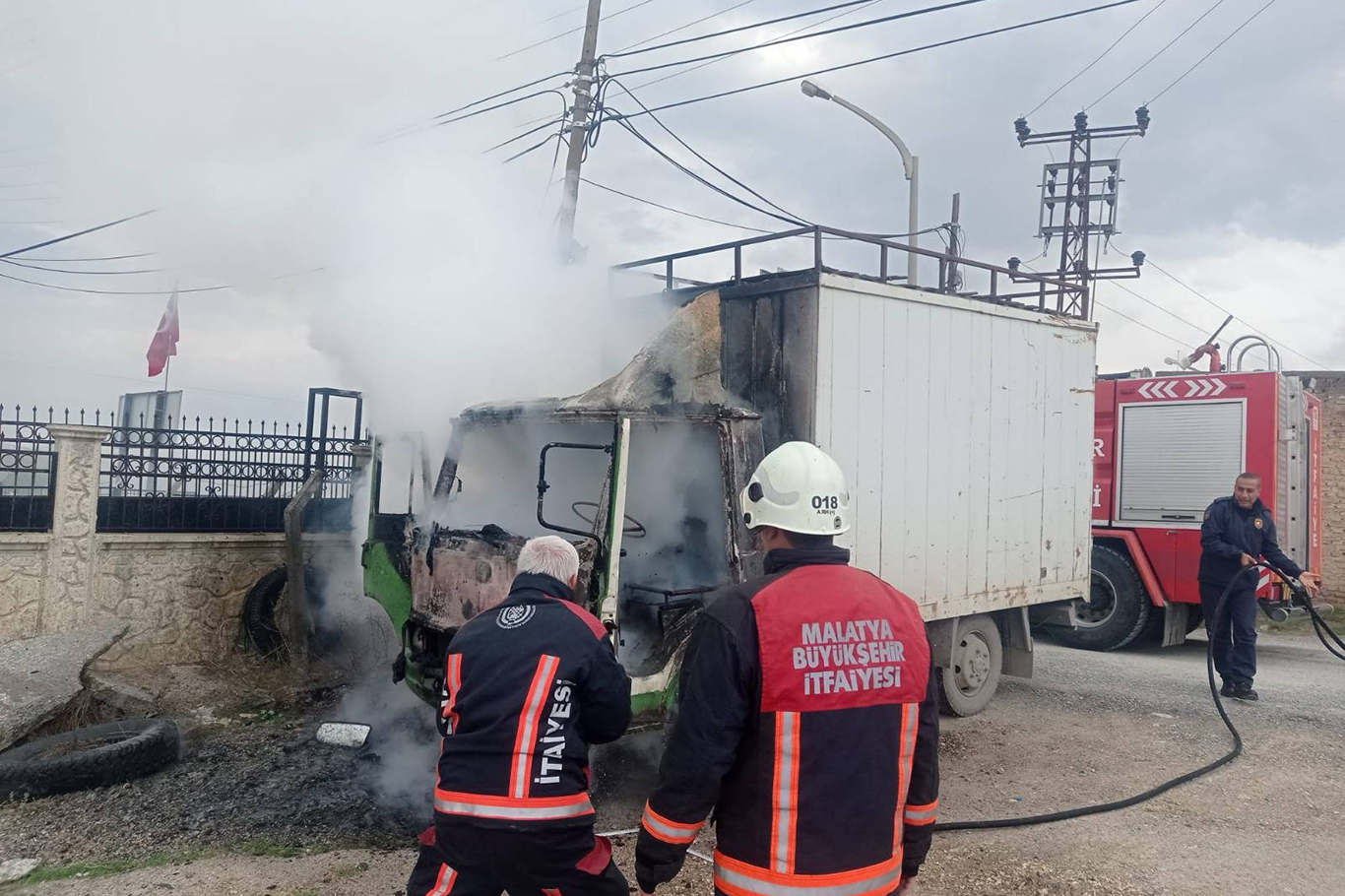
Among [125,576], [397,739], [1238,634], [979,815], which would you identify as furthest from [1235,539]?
[125,576]

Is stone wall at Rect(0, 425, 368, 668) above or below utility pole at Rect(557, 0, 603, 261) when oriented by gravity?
below

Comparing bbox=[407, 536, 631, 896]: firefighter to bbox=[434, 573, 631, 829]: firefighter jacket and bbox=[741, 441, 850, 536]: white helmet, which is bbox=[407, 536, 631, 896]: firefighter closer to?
bbox=[434, 573, 631, 829]: firefighter jacket

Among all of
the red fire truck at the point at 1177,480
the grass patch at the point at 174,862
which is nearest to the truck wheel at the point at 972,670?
the red fire truck at the point at 1177,480

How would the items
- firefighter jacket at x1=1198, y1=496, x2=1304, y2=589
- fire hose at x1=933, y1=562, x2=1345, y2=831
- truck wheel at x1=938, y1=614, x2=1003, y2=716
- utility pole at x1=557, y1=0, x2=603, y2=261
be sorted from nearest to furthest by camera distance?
fire hose at x1=933, y1=562, x2=1345, y2=831, truck wheel at x1=938, y1=614, x2=1003, y2=716, firefighter jacket at x1=1198, y1=496, x2=1304, y2=589, utility pole at x1=557, y1=0, x2=603, y2=261

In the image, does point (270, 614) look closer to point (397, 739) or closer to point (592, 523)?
point (397, 739)

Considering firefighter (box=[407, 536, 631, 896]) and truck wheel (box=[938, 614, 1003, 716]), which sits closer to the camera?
firefighter (box=[407, 536, 631, 896])

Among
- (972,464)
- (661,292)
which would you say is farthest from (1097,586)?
(661,292)

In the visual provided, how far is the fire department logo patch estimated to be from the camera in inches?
117

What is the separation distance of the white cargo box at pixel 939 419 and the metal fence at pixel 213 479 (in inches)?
163

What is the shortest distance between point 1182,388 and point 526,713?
9438mm

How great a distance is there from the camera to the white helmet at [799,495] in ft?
8.13

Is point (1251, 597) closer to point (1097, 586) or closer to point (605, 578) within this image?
point (1097, 586)

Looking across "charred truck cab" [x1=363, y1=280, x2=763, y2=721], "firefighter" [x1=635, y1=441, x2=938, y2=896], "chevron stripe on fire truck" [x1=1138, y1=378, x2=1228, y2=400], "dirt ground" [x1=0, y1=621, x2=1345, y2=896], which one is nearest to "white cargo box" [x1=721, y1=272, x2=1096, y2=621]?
"charred truck cab" [x1=363, y1=280, x2=763, y2=721]

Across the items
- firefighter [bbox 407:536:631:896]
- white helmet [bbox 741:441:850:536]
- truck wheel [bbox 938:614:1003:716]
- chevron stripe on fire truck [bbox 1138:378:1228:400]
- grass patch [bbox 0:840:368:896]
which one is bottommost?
grass patch [bbox 0:840:368:896]
